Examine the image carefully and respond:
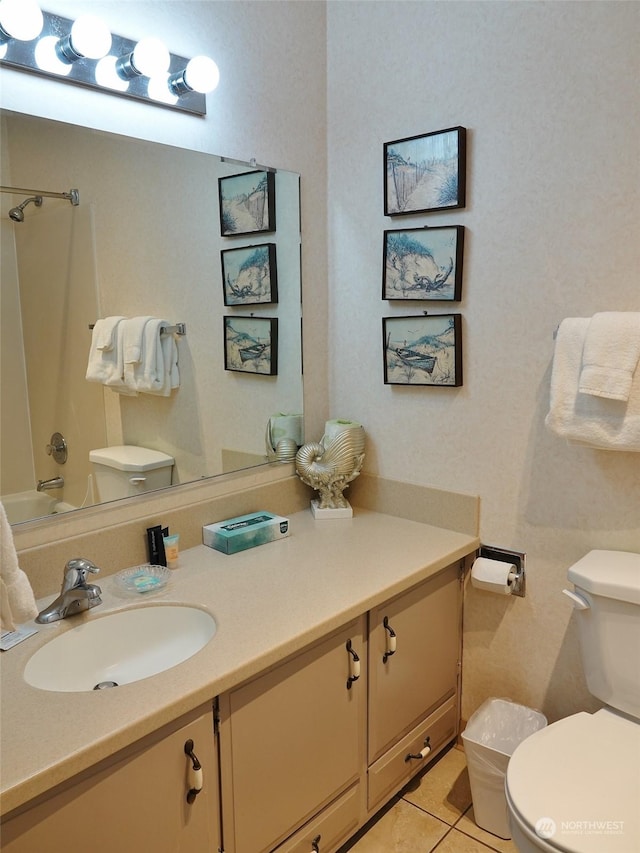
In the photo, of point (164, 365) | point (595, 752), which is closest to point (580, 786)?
point (595, 752)

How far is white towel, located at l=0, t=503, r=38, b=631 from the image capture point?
44.4 inches

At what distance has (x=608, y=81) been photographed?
1.56 m

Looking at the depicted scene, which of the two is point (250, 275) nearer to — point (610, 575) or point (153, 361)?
point (153, 361)

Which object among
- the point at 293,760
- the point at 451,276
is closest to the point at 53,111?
the point at 451,276

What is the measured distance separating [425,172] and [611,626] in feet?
4.45

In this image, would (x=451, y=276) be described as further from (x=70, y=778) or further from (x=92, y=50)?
(x=70, y=778)

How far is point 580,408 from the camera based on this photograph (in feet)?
5.14

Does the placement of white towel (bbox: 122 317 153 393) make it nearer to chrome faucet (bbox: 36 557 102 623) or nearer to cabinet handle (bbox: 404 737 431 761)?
chrome faucet (bbox: 36 557 102 623)

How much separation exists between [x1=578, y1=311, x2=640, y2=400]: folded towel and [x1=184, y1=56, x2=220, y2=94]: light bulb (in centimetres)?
117

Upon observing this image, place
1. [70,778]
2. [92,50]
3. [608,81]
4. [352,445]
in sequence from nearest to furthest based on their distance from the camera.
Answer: [70,778]
[92,50]
[608,81]
[352,445]

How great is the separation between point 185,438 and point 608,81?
1.43 m

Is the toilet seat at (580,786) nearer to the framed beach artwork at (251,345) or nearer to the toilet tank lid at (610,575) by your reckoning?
the toilet tank lid at (610,575)

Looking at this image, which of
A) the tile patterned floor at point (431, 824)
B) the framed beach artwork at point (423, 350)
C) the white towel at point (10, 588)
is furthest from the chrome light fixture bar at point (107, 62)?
the tile patterned floor at point (431, 824)

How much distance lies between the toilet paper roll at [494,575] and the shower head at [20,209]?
59.6 inches
